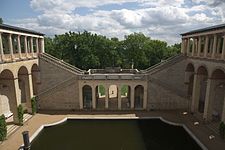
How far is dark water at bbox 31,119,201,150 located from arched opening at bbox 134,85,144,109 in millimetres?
5790

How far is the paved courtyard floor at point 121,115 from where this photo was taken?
21823 millimetres

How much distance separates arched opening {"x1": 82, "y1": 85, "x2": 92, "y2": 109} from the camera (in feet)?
116

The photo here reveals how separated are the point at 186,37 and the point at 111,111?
19.5m

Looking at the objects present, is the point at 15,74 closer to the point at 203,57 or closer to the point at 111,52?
the point at 203,57

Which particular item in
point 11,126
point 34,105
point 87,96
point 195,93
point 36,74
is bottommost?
point 11,126

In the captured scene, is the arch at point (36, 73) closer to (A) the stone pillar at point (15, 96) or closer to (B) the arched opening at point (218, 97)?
(A) the stone pillar at point (15, 96)

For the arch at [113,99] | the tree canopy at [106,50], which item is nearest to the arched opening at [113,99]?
the arch at [113,99]

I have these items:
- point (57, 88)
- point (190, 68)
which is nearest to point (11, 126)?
point (57, 88)

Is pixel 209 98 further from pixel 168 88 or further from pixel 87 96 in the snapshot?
pixel 87 96

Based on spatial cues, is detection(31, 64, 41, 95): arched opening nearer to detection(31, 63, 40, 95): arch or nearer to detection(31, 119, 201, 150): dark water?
detection(31, 63, 40, 95): arch

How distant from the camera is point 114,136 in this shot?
79.5ft

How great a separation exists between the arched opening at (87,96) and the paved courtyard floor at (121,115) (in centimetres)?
242

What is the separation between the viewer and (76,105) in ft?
112

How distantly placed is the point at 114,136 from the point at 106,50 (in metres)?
37.3
